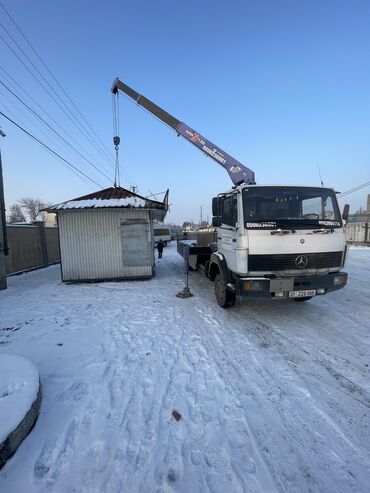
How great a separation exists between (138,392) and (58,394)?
3.14 feet

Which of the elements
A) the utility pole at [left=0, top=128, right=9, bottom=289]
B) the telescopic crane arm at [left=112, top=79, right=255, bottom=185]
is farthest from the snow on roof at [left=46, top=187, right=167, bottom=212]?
the telescopic crane arm at [left=112, top=79, right=255, bottom=185]

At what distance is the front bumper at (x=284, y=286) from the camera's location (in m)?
4.90

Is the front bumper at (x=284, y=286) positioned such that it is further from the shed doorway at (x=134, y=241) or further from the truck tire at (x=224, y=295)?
the shed doorway at (x=134, y=241)

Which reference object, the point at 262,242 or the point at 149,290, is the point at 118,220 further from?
the point at 262,242

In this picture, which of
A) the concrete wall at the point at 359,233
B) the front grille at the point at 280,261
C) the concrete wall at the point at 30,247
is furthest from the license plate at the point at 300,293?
the concrete wall at the point at 359,233

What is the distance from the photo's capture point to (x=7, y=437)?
7.18 feet

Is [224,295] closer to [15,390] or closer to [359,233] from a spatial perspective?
[15,390]

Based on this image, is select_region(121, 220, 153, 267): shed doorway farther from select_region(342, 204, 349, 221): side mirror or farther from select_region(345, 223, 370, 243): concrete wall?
select_region(345, 223, 370, 243): concrete wall

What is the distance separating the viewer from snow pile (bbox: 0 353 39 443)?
2.34 meters

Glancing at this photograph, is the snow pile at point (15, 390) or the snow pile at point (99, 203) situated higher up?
the snow pile at point (99, 203)

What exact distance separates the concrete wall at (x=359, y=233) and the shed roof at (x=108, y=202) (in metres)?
20.6

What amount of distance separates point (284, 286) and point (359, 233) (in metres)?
23.1

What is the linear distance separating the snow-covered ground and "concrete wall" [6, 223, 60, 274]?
22.2ft

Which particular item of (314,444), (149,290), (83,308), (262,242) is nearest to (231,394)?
(314,444)
